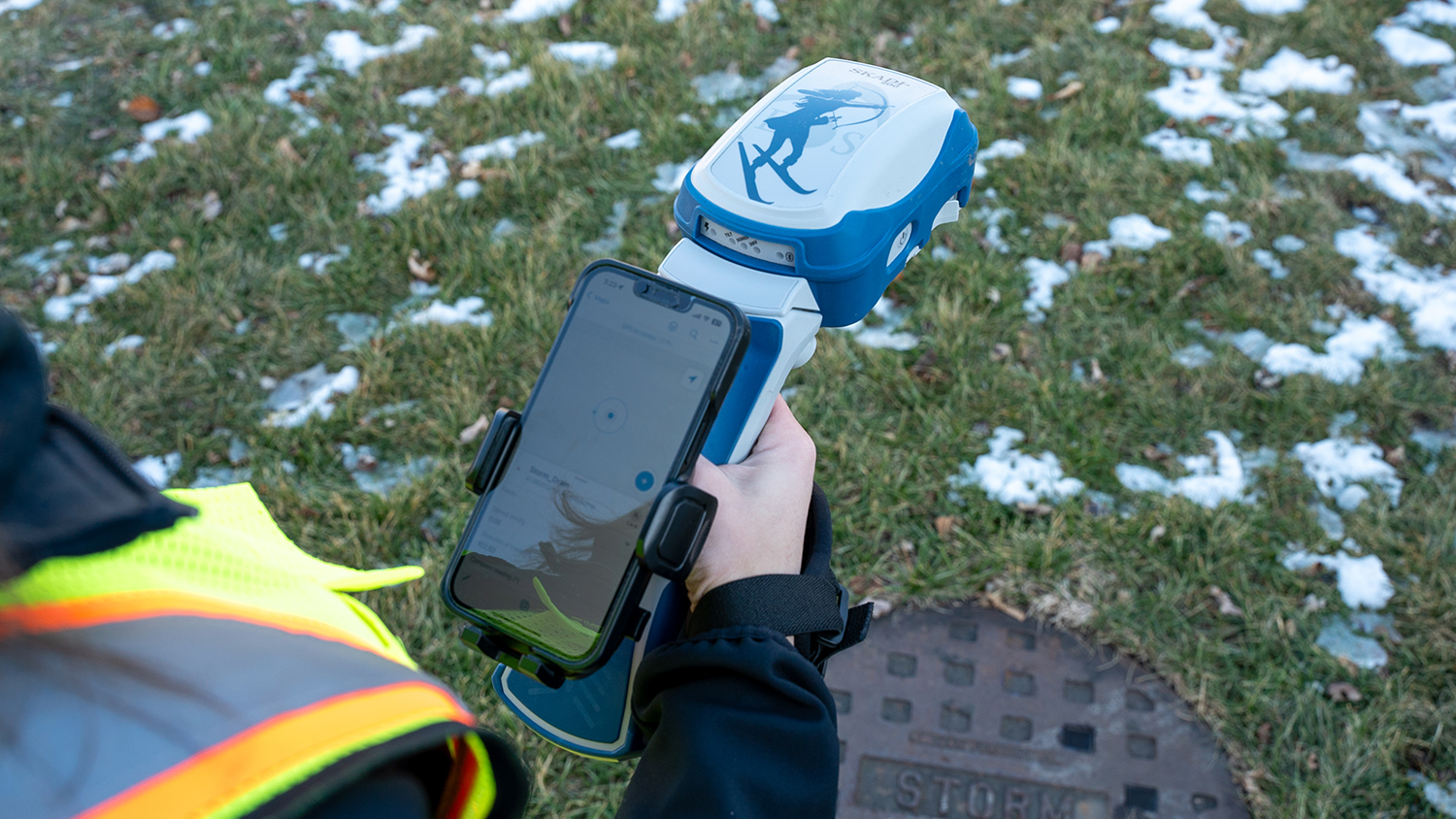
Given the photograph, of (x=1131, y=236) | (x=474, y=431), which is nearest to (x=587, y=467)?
(x=474, y=431)

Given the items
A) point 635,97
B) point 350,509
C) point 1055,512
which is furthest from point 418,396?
point 1055,512

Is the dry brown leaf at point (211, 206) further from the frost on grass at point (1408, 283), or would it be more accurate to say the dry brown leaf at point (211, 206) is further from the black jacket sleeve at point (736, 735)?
the frost on grass at point (1408, 283)

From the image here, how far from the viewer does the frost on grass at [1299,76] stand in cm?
329

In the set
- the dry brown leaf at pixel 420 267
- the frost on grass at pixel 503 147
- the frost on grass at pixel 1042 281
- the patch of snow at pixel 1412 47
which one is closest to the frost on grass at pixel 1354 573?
the frost on grass at pixel 1042 281

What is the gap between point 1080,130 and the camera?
125 inches

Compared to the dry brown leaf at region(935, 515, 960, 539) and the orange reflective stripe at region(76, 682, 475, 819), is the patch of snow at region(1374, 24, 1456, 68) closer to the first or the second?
the dry brown leaf at region(935, 515, 960, 539)

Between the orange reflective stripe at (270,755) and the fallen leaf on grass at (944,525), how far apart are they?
1.81 metres

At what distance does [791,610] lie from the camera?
1.14 metres

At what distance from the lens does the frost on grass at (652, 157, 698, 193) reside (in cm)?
310

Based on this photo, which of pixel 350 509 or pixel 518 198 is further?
pixel 518 198

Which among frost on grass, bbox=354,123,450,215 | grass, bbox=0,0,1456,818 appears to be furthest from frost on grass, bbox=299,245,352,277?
frost on grass, bbox=354,123,450,215

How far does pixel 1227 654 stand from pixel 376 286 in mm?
2555

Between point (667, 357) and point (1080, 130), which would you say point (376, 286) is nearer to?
point (667, 357)

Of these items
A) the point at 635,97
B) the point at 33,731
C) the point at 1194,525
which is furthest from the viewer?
the point at 635,97
